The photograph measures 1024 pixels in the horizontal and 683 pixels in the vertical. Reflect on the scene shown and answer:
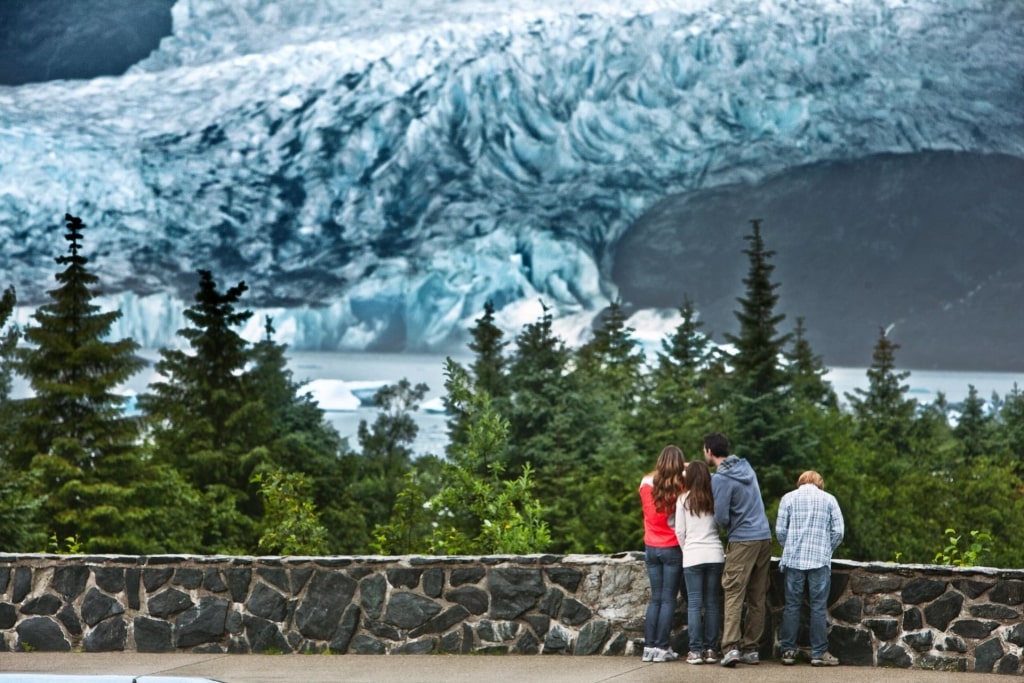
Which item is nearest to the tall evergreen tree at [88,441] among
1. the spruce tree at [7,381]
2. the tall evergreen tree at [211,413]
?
the spruce tree at [7,381]

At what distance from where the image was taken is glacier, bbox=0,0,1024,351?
43.4m

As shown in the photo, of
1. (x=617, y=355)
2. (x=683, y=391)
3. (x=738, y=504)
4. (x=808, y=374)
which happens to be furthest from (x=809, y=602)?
(x=808, y=374)

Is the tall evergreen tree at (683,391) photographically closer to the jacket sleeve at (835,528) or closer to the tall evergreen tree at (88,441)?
the tall evergreen tree at (88,441)

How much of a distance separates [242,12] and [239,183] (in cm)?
572

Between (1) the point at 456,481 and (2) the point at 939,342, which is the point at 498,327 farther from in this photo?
(1) the point at 456,481

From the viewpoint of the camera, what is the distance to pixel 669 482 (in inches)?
292

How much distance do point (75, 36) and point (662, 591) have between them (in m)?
39.6

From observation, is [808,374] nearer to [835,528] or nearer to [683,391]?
[683,391]

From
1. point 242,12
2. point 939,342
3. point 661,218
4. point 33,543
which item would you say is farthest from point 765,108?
point 33,543

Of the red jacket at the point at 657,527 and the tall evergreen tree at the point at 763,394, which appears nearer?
the red jacket at the point at 657,527

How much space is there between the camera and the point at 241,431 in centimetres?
3734

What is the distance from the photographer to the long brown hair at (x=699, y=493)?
731cm

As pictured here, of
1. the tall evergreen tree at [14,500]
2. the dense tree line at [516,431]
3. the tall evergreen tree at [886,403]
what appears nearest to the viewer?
the tall evergreen tree at [14,500]

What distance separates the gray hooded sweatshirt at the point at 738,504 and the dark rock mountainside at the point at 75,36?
38.6 metres
